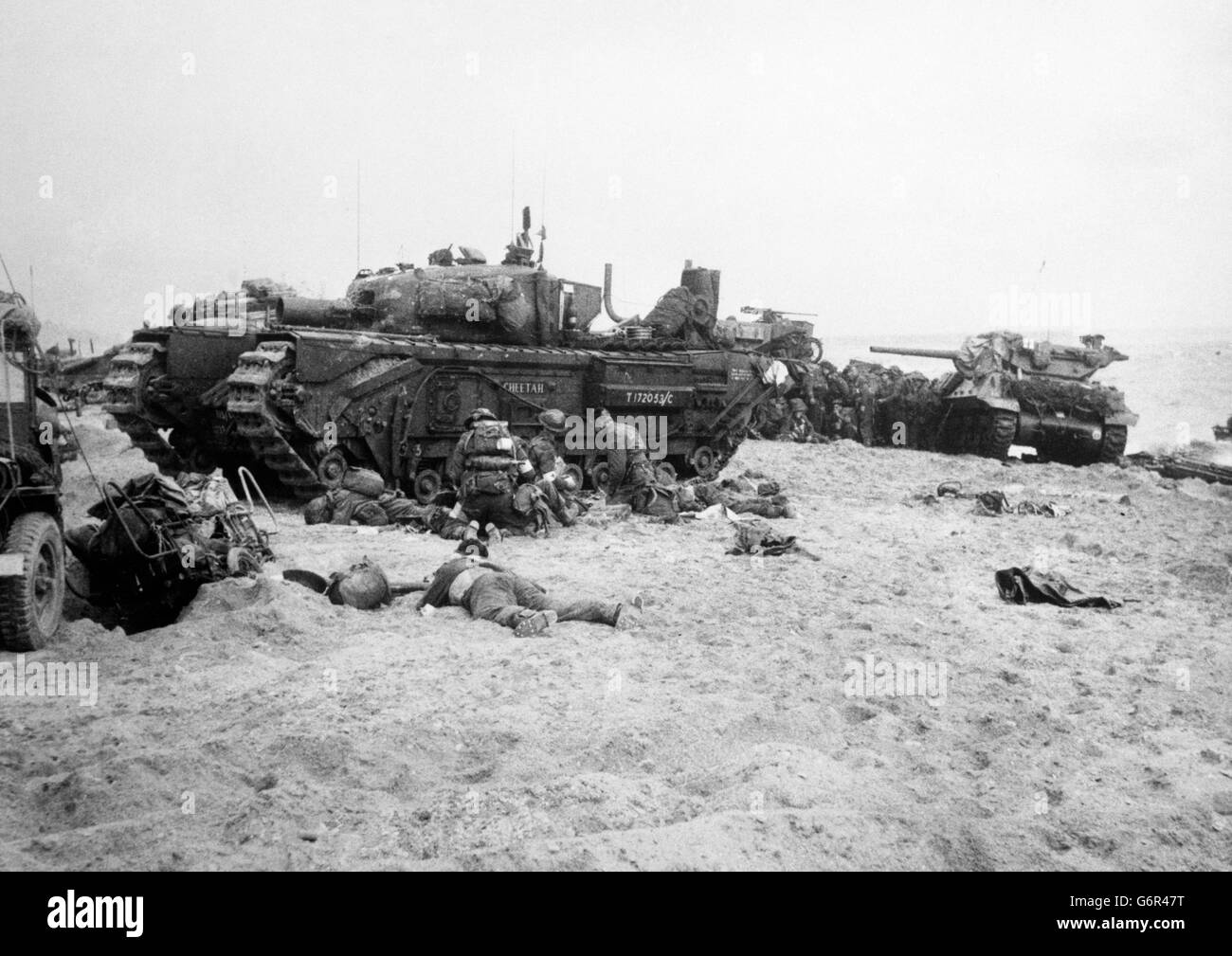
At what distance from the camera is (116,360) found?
484 inches

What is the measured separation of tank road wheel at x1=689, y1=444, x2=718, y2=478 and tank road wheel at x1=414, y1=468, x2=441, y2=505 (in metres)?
4.40

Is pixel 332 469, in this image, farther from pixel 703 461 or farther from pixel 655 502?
pixel 703 461

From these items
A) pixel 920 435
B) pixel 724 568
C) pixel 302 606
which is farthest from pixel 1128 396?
pixel 302 606

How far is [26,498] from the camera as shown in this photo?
6062mm

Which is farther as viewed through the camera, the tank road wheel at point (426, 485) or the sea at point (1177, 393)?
the sea at point (1177, 393)

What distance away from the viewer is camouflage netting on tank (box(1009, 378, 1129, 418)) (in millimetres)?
20438

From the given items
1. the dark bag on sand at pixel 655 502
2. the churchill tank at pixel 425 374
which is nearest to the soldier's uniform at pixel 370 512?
the churchill tank at pixel 425 374

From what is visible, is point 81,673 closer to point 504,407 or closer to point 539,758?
point 539,758

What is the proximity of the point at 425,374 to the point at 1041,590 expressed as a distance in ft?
23.8

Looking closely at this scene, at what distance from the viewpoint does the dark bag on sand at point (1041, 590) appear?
8062mm

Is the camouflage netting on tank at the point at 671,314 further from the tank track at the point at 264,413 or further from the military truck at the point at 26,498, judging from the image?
the military truck at the point at 26,498

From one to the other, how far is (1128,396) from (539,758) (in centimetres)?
3680

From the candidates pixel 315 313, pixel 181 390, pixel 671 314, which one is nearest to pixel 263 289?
pixel 315 313

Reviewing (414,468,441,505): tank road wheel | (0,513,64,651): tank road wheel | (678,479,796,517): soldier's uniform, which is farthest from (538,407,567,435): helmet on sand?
(0,513,64,651): tank road wheel
